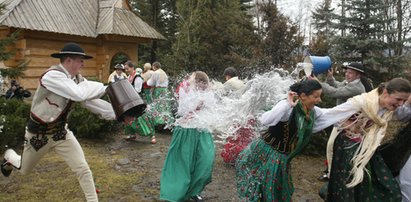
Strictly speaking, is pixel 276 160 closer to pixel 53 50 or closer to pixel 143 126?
pixel 143 126

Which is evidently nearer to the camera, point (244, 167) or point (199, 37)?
point (244, 167)

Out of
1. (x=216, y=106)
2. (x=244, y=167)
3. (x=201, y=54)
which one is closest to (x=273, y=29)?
(x=201, y=54)

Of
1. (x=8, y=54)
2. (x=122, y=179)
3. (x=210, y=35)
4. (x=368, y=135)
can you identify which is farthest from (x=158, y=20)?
(x=368, y=135)

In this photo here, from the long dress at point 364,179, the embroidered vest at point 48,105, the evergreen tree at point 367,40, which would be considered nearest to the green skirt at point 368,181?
the long dress at point 364,179

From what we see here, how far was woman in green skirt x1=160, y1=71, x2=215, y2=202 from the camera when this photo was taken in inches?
180

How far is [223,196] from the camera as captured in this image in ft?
16.6

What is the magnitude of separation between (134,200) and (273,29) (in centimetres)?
866

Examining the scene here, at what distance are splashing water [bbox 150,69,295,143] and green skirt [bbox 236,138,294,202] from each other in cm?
59

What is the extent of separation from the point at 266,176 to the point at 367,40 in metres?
10.0

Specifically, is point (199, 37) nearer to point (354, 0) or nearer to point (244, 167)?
point (354, 0)

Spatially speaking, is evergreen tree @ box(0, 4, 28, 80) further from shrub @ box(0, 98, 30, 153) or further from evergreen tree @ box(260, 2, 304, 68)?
evergreen tree @ box(260, 2, 304, 68)

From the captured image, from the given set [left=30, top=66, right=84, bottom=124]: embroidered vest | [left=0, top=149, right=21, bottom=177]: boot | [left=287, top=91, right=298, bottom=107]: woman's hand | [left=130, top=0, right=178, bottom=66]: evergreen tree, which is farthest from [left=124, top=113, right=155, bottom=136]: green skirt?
[left=130, top=0, right=178, bottom=66]: evergreen tree

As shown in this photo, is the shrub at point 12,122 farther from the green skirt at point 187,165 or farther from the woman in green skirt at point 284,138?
the woman in green skirt at point 284,138

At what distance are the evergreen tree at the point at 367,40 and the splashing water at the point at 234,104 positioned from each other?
8518 millimetres
